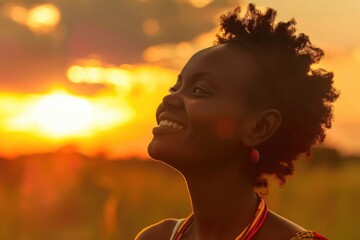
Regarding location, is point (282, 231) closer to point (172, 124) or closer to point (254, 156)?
point (254, 156)

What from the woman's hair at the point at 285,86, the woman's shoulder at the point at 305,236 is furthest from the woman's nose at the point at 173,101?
the woman's shoulder at the point at 305,236

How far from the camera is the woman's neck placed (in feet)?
15.1

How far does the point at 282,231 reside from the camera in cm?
468

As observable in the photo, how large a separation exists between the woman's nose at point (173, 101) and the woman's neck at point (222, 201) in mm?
373

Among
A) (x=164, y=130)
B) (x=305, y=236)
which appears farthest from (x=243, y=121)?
(x=305, y=236)

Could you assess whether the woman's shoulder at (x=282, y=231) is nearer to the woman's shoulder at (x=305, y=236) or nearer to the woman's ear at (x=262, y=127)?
the woman's shoulder at (x=305, y=236)

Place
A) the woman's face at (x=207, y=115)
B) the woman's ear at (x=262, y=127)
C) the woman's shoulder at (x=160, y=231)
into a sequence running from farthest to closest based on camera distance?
1. the woman's shoulder at (x=160, y=231)
2. the woman's ear at (x=262, y=127)
3. the woman's face at (x=207, y=115)

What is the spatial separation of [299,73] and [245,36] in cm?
36

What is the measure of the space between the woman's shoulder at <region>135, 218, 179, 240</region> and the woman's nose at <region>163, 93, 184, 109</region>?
0.95 m

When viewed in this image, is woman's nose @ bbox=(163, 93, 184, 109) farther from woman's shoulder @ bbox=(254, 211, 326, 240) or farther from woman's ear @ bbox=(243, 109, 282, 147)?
woman's shoulder @ bbox=(254, 211, 326, 240)

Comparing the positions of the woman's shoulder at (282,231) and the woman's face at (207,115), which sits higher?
the woman's face at (207,115)

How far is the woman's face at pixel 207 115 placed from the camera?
14.7 ft

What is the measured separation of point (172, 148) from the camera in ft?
14.7

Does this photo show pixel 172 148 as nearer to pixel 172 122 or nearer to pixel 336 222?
pixel 172 122
